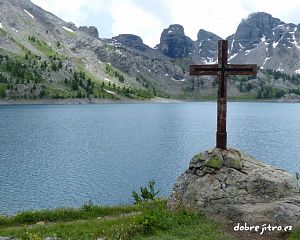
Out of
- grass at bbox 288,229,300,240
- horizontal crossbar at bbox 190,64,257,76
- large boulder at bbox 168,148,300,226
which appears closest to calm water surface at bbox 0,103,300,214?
large boulder at bbox 168,148,300,226

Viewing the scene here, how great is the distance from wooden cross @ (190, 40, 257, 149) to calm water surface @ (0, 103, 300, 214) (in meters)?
37.7

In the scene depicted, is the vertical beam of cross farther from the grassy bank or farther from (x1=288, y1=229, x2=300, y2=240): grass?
(x1=288, y1=229, x2=300, y2=240): grass

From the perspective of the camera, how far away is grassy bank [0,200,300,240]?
19.9 m

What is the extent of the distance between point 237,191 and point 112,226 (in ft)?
25.6

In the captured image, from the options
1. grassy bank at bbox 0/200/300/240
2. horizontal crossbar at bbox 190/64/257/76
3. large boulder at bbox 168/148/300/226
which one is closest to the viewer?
grassy bank at bbox 0/200/300/240

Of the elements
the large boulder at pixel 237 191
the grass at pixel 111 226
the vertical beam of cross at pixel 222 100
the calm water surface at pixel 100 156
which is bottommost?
the calm water surface at pixel 100 156

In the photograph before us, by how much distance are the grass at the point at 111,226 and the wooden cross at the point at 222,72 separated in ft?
19.7

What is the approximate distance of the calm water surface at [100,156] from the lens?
211 ft

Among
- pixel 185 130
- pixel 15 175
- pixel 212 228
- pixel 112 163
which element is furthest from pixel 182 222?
pixel 185 130

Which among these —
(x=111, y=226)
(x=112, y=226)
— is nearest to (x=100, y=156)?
(x=111, y=226)

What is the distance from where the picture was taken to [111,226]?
2275 centimetres

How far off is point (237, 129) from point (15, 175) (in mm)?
105243

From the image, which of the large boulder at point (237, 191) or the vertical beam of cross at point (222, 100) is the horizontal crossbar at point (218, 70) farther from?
the large boulder at point (237, 191)

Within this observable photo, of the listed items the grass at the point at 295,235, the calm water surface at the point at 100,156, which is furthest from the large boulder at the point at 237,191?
the calm water surface at the point at 100,156
